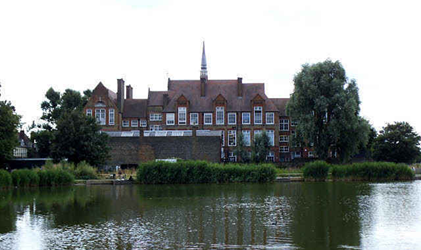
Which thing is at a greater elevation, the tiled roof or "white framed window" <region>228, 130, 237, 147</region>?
the tiled roof

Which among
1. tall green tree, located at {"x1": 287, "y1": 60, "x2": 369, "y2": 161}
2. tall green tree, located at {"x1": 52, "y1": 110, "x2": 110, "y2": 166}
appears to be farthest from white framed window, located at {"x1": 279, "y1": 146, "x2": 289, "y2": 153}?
tall green tree, located at {"x1": 52, "y1": 110, "x2": 110, "y2": 166}

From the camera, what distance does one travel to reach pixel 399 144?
81250 millimetres

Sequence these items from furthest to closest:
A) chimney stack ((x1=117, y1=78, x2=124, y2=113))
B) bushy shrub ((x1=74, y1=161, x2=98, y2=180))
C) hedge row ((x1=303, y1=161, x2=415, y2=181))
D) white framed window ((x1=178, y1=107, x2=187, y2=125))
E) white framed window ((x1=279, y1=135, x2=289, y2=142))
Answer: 1. chimney stack ((x1=117, y1=78, x2=124, y2=113))
2. white framed window ((x1=279, y1=135, x2=289, y2=142))
3. white framed window ((x1=178, y1=107, x2=187, y2=125))
4. hedge row ((x1=303, y1=161, x2=415, y2=181))
5. bushy shrub ((x1=74, y1=161, x2=98, y2=180))

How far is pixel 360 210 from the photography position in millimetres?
29484

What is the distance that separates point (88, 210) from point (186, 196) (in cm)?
1030

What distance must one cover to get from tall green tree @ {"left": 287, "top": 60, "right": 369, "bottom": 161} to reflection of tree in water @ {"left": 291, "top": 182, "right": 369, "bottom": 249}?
78.4 ft

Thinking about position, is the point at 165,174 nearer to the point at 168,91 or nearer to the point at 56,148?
the point at 56,148

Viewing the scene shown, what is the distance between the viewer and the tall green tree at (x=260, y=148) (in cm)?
7094

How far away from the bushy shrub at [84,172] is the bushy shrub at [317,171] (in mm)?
22745

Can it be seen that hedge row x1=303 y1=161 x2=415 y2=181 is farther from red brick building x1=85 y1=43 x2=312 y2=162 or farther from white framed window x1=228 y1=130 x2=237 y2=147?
white framed window x1=228 y1=130 x2=237 y2=147

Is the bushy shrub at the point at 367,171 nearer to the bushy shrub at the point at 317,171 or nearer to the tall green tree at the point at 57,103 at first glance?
the bushy shrub at the point at 317,171

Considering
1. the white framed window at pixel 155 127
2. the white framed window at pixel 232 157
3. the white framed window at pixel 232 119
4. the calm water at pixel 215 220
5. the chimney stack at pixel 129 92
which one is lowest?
the calm water at pixel 215 220

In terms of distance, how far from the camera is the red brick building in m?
79.0

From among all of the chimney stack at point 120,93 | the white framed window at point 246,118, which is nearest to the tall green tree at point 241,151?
the white framed window at point 246,118
